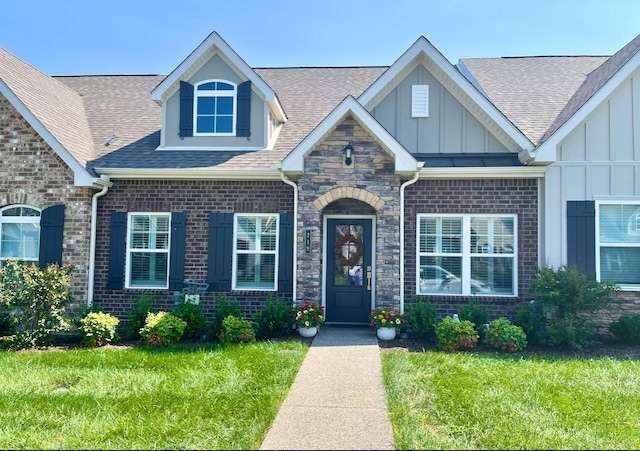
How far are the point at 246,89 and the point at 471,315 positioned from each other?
22.8 ft

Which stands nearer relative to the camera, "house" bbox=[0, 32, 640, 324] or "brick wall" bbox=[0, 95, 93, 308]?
"house" bbox=[0, 32, 640, 324]

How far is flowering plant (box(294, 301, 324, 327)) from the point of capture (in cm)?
847

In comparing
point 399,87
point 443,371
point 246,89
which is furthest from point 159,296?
point 399,87

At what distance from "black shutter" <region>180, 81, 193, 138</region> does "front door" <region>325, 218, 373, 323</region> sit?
396 cm

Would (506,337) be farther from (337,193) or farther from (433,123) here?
(433,123)

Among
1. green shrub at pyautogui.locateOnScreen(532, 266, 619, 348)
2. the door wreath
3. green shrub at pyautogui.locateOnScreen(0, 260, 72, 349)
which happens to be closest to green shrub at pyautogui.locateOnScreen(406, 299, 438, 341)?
the door wreath

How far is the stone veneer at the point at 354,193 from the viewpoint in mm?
8820

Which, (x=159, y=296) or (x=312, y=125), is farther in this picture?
(x=312, y=125)

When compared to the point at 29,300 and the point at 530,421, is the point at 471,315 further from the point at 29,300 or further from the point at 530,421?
the point at 29,300

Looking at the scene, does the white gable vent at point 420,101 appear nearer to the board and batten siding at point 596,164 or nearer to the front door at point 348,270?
the front door at point 348,270

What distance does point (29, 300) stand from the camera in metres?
8.26

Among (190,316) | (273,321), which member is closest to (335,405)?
(273,321)

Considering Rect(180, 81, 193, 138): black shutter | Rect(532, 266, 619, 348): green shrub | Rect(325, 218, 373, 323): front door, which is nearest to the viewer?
Rect(532, 266, 619, 348): green shrub

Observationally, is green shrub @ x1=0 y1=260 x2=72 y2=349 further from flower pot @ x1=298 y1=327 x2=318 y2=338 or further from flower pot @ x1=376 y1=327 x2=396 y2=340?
flower pot @ x1=376 y1=327 x2=396 y2=340
